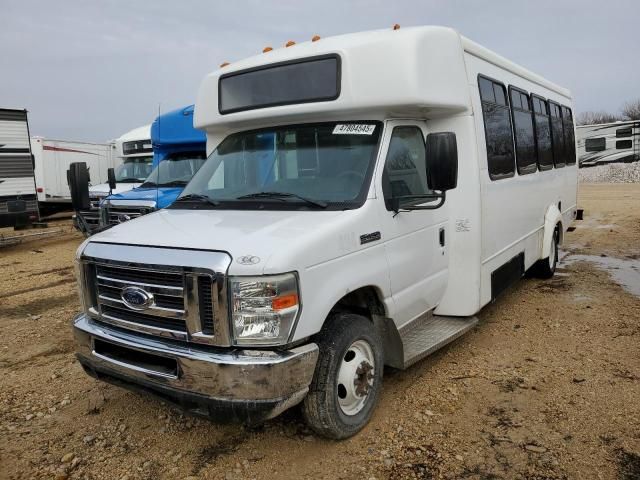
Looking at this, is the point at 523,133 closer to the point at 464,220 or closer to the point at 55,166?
the point at 464,220

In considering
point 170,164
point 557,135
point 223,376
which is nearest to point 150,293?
point 223,376

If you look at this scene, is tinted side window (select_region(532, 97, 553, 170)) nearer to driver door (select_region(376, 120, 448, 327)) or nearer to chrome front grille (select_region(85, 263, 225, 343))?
driver door (select_region(376, 120, 448, 327))

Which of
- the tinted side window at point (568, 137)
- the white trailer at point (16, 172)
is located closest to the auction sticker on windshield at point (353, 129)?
the tinted side window at point (568, 137)

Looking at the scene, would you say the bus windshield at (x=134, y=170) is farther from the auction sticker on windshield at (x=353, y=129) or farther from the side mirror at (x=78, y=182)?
the auction sticker on windshield at (x=353, y=129)

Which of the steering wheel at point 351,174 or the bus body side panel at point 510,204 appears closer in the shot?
the steering wheel at point 351,174

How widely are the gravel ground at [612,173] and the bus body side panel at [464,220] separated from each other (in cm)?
3069

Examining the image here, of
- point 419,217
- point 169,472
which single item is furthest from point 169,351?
point 419,217

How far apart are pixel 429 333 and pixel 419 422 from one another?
1005 millimetres

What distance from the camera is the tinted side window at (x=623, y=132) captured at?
3322cm

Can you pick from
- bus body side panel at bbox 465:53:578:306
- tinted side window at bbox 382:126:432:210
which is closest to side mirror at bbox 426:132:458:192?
tinted side window at bbox 382:126:432:210

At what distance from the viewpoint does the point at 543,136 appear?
7.39m

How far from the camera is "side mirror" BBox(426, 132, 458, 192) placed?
3.68 metres

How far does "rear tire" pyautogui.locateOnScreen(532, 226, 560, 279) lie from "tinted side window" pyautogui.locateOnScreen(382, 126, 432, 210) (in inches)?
162

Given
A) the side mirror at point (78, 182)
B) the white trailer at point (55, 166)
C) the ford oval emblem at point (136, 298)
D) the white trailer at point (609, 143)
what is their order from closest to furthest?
1. the ford oval emblem at point (136, 298)
2. the side mirror at point (78, 182)
3. the white trailer at point (55, 166)
4. the white trailer at point (609, 143)
